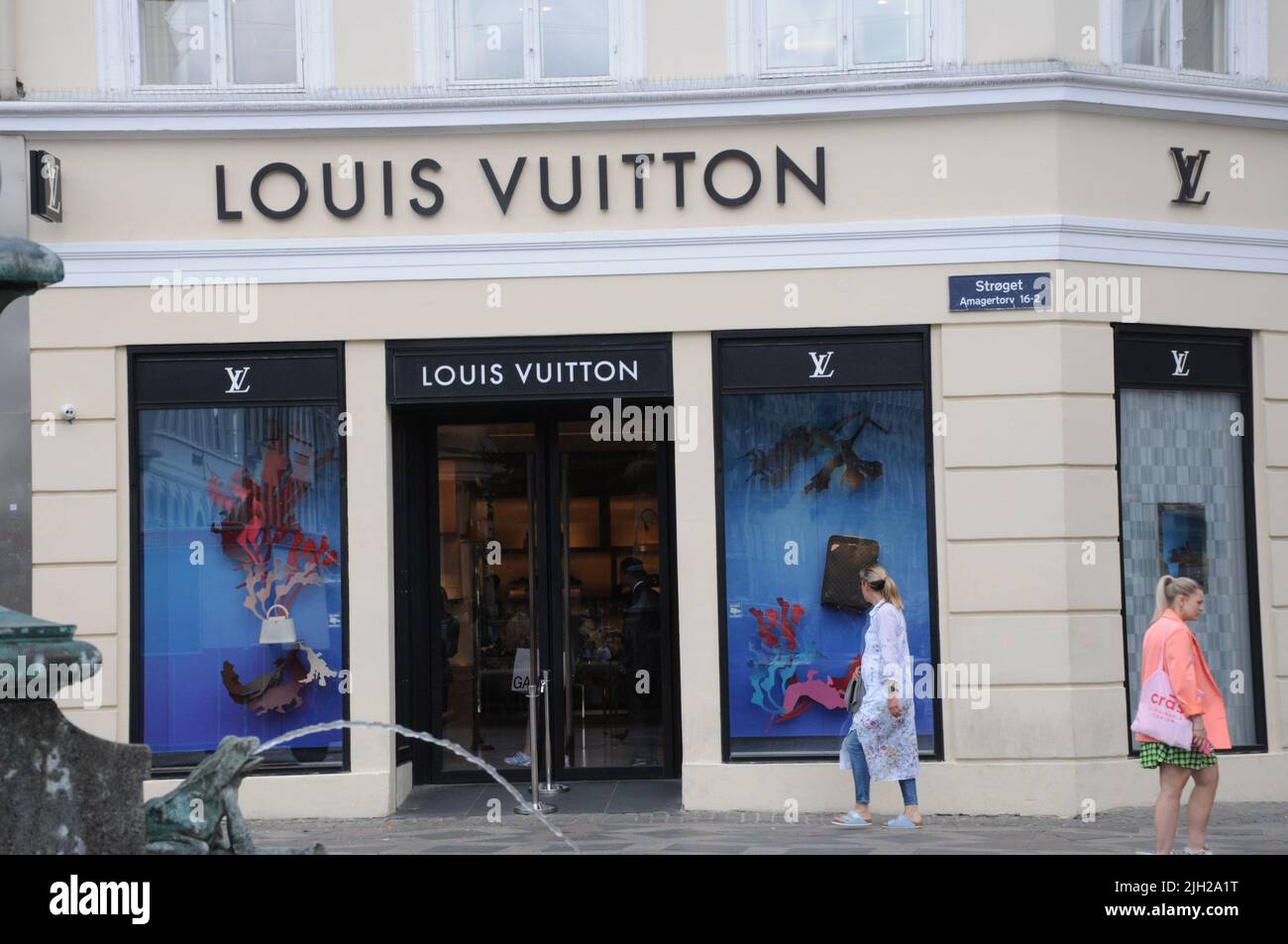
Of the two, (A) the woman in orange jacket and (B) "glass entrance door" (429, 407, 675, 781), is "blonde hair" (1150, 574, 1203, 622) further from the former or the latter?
(B) "glass entrance door" (429, 407, 675, 781)

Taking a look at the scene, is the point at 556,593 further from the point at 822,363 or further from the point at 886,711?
the point at 886,711

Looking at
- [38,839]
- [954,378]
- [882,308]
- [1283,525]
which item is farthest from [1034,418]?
[38,839]

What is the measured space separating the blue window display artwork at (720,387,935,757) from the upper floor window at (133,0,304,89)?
4552 mm

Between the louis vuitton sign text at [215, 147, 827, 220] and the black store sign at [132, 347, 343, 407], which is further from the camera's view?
the black store sign at [132, 347, 343, 407]

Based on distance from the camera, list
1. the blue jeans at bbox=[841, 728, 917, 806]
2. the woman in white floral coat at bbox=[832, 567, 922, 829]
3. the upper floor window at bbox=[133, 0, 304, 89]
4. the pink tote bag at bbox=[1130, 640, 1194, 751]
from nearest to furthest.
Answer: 1. the pink tote bag at bbox=[1130, 640, 1194, 751]
2. the woman in white floral coat at bbox=[832, 567, 922, 829]
3. the blue jeans at bbox=[841, 728, 917, 806]
4. the upper floor window at bbox=[133, 0, 304, 89]

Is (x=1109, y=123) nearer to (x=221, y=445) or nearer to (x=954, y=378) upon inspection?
(x=954, y=378)

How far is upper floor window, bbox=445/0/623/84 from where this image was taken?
481 inches

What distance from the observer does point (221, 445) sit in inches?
484

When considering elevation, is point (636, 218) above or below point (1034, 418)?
above

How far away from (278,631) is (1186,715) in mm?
6878

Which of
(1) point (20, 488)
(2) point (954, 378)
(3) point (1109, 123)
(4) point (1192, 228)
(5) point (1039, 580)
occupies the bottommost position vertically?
(5) point (1039, 580)

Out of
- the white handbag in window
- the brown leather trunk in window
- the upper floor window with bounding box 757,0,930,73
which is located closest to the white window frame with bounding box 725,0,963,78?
the upper floor window with bounding box 757,0,930,73
